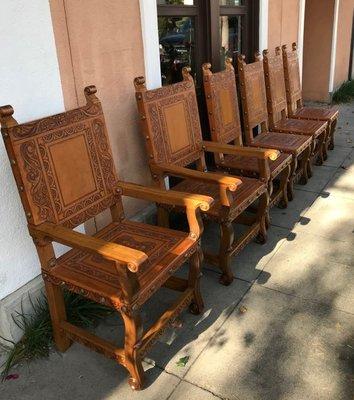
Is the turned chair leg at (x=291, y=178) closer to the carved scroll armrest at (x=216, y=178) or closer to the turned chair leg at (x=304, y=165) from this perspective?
the turned chair leg at (x=304, y=165)

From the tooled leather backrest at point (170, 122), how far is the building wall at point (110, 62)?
0.18 meters

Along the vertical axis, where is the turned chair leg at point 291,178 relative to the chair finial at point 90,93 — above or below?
below

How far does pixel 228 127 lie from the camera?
131 inches

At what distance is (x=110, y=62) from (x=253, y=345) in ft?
5.87

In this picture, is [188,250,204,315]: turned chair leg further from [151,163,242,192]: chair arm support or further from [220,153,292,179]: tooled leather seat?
[220,153,292,179]: tooled leather seat

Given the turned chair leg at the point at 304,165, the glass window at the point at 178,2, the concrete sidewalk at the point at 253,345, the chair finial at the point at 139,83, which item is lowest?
the concrete sidewalk at the point at 253,345

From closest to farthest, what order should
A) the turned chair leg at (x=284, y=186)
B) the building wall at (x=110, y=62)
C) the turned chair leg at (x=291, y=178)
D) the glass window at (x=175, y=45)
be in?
the building wall at (x=110, y=62), the glass window at (x=175, y=45), the turned chair leg at (x=284, y=186), the turned chair leg at (x=291, y=178)

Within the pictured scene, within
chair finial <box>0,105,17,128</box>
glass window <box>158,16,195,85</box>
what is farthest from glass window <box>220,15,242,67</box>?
chair finial <box>0,105,17,128</box>

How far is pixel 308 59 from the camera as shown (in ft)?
23.9

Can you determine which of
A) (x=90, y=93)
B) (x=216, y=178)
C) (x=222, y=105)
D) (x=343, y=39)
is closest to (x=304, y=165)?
(x=222, y=105)

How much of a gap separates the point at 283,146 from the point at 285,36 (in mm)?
2091

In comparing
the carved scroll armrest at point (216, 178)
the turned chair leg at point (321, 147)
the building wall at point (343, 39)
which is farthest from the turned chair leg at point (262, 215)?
the building wall at point (343, 39)

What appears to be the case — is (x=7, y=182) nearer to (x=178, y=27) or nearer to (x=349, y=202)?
(x=178, y=27)

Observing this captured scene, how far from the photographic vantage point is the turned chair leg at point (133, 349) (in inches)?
71.7
